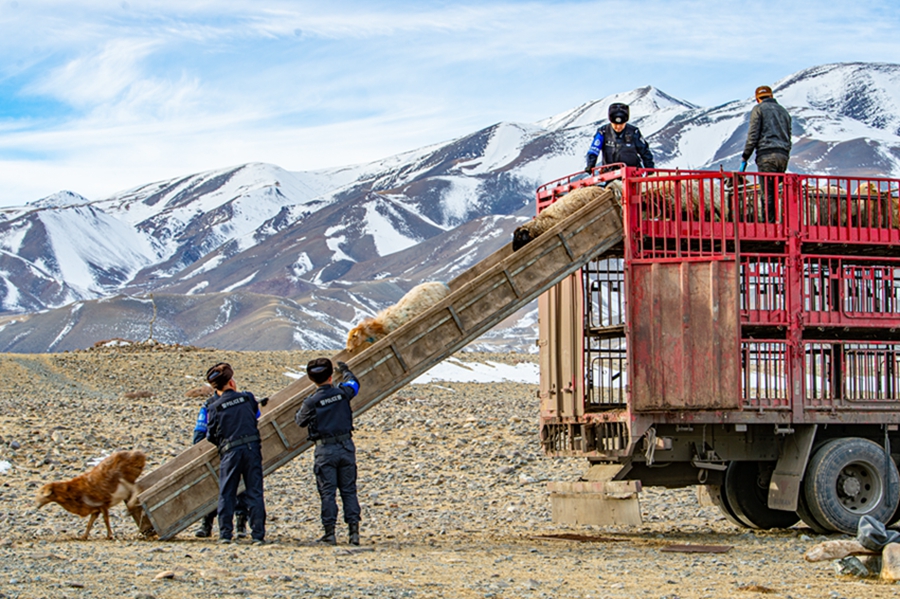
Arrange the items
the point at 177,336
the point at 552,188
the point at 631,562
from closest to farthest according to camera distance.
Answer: the point at 631,562
the point at 552,188
the point at 177,336

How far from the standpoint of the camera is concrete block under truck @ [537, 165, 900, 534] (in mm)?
11383

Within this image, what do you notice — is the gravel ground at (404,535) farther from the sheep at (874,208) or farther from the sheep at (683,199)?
the sheep at (874,208)

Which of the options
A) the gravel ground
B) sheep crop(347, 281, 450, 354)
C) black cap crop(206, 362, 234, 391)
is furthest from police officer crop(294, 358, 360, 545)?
sheep crop(347, 281, 450, 354)

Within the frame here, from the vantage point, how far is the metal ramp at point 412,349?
35.3ft

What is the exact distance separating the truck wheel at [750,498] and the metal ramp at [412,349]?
3.29 meters

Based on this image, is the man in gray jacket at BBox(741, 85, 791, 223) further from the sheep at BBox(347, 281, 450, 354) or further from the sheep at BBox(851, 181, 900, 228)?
the sheep at BBox(347, 281, 450, 354)

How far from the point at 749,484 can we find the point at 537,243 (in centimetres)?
397

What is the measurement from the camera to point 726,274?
11375 mm

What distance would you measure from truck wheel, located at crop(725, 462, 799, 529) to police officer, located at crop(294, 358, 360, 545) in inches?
186

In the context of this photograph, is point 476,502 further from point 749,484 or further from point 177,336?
point 177,336

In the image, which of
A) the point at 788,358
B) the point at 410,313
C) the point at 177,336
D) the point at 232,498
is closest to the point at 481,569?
the point at 232,498

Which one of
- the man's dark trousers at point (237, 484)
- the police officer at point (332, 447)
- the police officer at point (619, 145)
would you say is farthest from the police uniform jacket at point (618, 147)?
the man's dark trousers at point (237, 484)

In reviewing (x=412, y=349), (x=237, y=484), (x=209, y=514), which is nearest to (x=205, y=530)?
(x=209, y=514)

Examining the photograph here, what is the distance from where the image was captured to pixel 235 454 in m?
10.5
